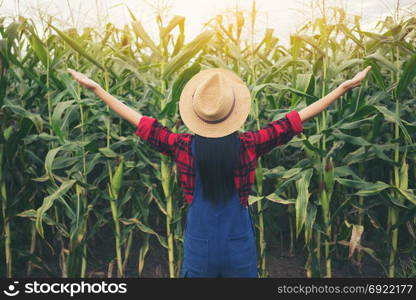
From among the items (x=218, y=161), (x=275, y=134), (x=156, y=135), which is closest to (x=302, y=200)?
(x=275, y=134)

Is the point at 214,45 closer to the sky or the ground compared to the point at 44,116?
closer to the sky

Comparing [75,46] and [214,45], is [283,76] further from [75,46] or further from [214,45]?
[75,46]

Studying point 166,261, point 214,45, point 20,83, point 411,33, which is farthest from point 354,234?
point 20,83

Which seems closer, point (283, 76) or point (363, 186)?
point (363, 186)

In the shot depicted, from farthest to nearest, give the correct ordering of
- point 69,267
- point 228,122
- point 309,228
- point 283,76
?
point 283,76 → point 69,267 → point 309,228 → point 228,122

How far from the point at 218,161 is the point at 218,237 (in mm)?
362

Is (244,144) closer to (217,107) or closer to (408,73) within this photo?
(217,107)

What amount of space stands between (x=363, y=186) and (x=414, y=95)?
1.06 metres

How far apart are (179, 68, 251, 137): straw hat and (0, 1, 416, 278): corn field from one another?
0.73m

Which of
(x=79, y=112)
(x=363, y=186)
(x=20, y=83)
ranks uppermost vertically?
(x=20, y=83)

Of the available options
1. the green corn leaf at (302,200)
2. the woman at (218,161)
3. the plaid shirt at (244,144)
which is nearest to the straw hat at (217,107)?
the woman at (218,161)

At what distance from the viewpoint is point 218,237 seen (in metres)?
1.54

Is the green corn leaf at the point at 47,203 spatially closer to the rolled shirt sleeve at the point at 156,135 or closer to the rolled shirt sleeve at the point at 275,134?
the rolled shirt sleeve at the point at 156,135

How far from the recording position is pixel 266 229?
9.47 ft
